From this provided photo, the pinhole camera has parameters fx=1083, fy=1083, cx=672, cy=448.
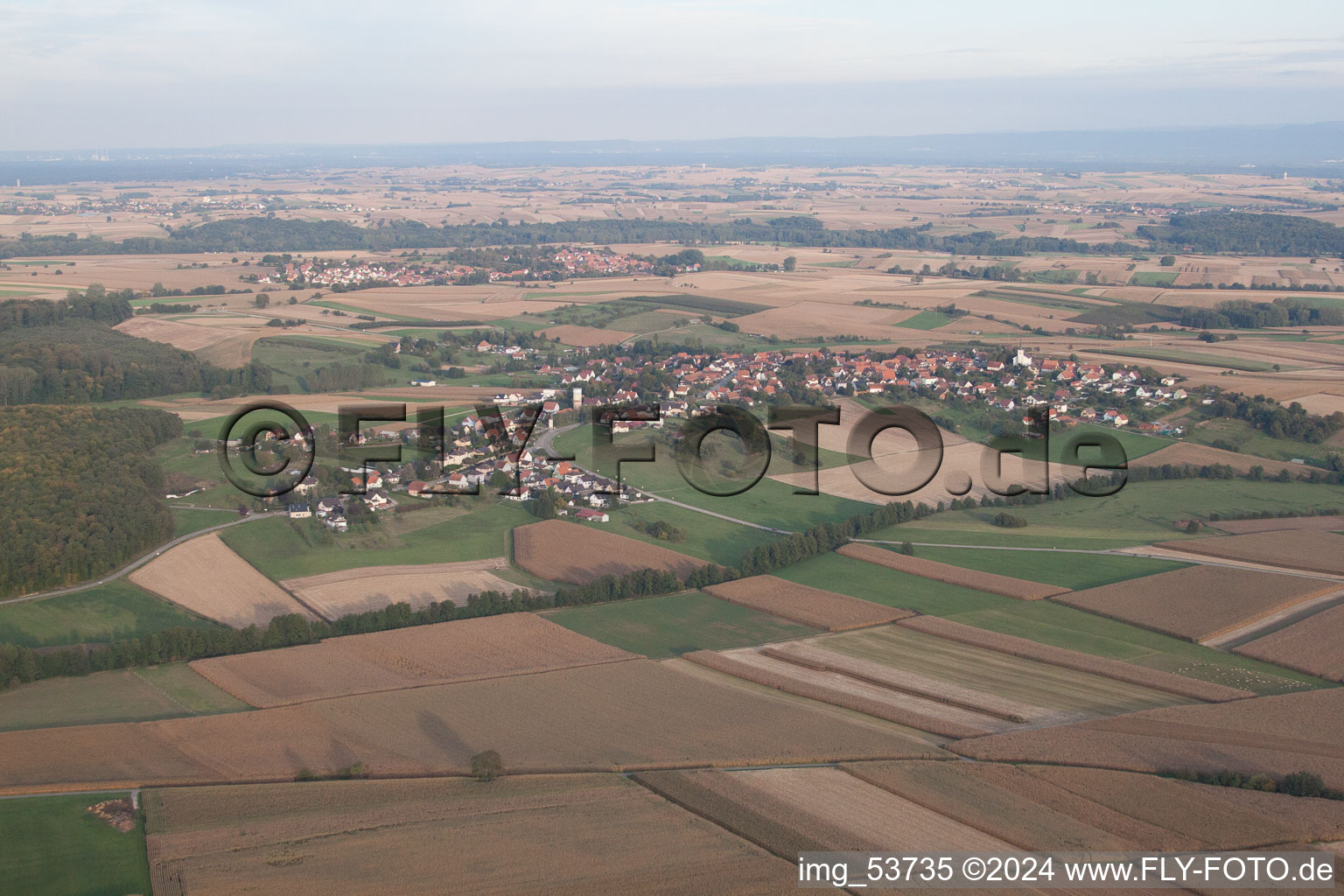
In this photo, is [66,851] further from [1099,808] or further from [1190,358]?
[1190,358]

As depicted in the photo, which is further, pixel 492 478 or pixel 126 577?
pixel 492 478

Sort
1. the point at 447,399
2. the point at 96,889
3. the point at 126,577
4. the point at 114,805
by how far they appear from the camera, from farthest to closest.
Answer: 1. the point at 447,399
2. the point at 126,577
3. the point at 114,805
4. the point at 96,889

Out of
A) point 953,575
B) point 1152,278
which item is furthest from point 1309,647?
point 1152,278

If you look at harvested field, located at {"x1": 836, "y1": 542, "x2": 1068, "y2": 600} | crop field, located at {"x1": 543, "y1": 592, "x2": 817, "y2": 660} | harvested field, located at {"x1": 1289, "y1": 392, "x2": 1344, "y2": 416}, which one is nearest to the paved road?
harvested field, located at {"x1": 836, "y1": 542, "x2": 1068, "y2": 600}

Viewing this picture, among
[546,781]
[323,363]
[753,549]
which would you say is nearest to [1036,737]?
[546,781]

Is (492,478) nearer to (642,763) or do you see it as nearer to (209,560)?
(209,560)
